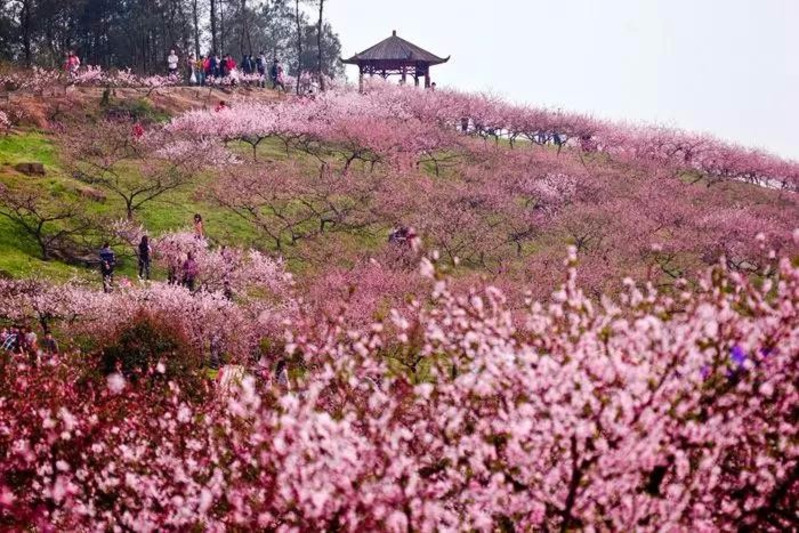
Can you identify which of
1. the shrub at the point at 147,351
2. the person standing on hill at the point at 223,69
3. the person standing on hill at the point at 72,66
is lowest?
the shrub at the point at 147,351

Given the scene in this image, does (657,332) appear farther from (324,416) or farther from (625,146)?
(625,146)

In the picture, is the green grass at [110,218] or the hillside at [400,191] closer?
the green grass at [110,218]

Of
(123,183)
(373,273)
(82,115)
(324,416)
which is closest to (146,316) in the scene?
(373,273)

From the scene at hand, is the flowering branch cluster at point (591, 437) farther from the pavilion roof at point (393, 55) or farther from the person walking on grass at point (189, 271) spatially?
the pavilion roof at point (393, 55)

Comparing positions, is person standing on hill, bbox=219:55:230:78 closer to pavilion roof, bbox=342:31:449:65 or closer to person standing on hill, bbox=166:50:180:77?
person standing on hill, bbox=166:50:180:77

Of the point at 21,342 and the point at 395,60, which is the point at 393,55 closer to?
the point at 395,60

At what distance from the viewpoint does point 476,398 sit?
35.5 ft

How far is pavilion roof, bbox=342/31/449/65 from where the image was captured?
60.7 metres

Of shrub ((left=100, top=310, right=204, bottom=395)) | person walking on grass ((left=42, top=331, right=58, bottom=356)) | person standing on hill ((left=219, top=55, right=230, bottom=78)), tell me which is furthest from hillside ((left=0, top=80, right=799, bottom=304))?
shrub ((left=100, top=310, right=204, bottom=395))

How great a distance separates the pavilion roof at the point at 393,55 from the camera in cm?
6072

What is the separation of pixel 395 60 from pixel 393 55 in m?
0.48

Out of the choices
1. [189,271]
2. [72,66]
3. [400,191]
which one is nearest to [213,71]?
[72,66]

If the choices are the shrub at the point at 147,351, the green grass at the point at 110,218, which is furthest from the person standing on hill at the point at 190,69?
the shrub at the point at 147,351

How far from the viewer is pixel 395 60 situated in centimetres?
A: 6091
